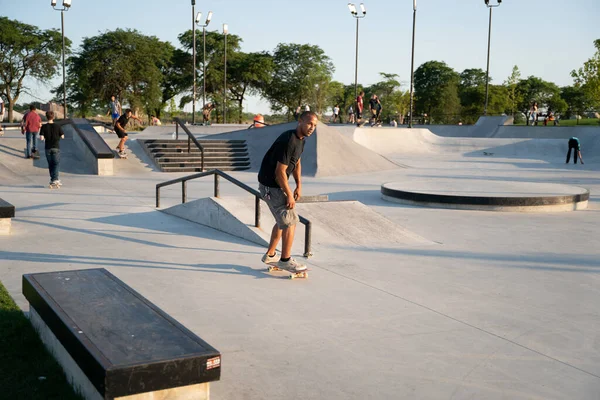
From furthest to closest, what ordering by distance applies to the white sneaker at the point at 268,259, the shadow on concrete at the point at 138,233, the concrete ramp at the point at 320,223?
the concrete ramp at the point at 320,223, the shadow on concrete at the point at 138,233, the white sneaker at the point at 268,259

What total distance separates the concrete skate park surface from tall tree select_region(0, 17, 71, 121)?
53664mm

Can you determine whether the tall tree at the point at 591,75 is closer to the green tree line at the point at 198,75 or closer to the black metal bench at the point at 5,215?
the green tree line at the point at 198,75

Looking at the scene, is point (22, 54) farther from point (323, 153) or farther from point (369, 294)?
point (369, 294)

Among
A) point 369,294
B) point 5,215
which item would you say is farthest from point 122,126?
point 369,294

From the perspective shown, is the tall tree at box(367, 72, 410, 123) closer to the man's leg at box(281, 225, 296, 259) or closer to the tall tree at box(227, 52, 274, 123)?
the tall tree at box(227, 52, 274, 123)

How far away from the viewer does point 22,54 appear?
2349 inches

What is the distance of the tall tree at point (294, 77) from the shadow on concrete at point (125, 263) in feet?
229

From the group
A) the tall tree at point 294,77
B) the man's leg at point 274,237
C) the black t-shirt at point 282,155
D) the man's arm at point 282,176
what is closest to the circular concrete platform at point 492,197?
the man's leg at point 274,237

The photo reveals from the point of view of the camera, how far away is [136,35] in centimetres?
6212

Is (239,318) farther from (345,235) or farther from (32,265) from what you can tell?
(345,235)

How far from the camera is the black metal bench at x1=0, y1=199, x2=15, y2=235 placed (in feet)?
25.3

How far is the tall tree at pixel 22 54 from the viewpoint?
191 ft

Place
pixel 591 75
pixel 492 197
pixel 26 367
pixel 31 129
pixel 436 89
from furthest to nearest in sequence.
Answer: pixel 436 89 < pixel 591 75 < pixel 31 129 < pixel 492 197 < pixel 26 367

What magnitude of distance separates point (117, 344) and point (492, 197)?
10319 millimetres
